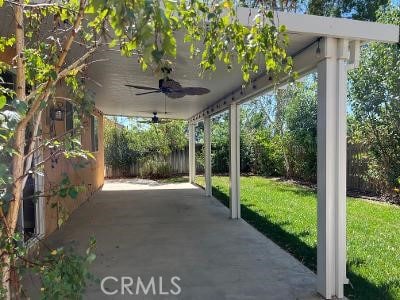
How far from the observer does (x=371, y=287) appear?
13.2 feet

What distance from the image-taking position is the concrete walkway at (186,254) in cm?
400

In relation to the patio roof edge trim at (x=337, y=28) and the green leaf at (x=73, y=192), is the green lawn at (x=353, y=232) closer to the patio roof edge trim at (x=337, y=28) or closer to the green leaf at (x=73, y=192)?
the patio roof edge trim at (x=337, y=28)

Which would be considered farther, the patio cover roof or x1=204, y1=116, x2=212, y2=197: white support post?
x1=204, y1=116, x2=212, y2=197: white support post

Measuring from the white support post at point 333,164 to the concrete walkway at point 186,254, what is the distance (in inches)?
12.3

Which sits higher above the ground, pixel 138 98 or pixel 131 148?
pixel 138 98

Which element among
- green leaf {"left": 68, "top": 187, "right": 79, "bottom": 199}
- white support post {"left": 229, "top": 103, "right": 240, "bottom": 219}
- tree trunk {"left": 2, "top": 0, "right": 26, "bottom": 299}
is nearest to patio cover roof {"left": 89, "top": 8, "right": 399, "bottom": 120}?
white support post {"left": 229, "top": 103, "right": 240, "bottom": 219}

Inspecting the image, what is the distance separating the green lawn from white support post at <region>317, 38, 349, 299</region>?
1.09ft

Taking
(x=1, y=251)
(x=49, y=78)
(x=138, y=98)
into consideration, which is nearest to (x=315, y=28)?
(x=49, y=78)

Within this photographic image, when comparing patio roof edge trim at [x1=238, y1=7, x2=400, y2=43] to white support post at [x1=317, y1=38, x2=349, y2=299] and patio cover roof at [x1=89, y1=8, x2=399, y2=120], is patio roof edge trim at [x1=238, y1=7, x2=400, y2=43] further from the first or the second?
white support post at [x1=317, y1=38, x2=349, y2=299]

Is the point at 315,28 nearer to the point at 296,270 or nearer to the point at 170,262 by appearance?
the point at 296,270

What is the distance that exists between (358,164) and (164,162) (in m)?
9.51

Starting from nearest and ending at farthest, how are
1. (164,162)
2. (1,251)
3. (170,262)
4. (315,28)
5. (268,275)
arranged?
(1,251)
(315,28)
(268,275)
(170,262)
(164,162)

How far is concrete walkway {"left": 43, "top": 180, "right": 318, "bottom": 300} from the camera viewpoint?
4.00 metres

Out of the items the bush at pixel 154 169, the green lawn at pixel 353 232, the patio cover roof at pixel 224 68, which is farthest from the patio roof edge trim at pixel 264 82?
the bush at pixel 154 169
